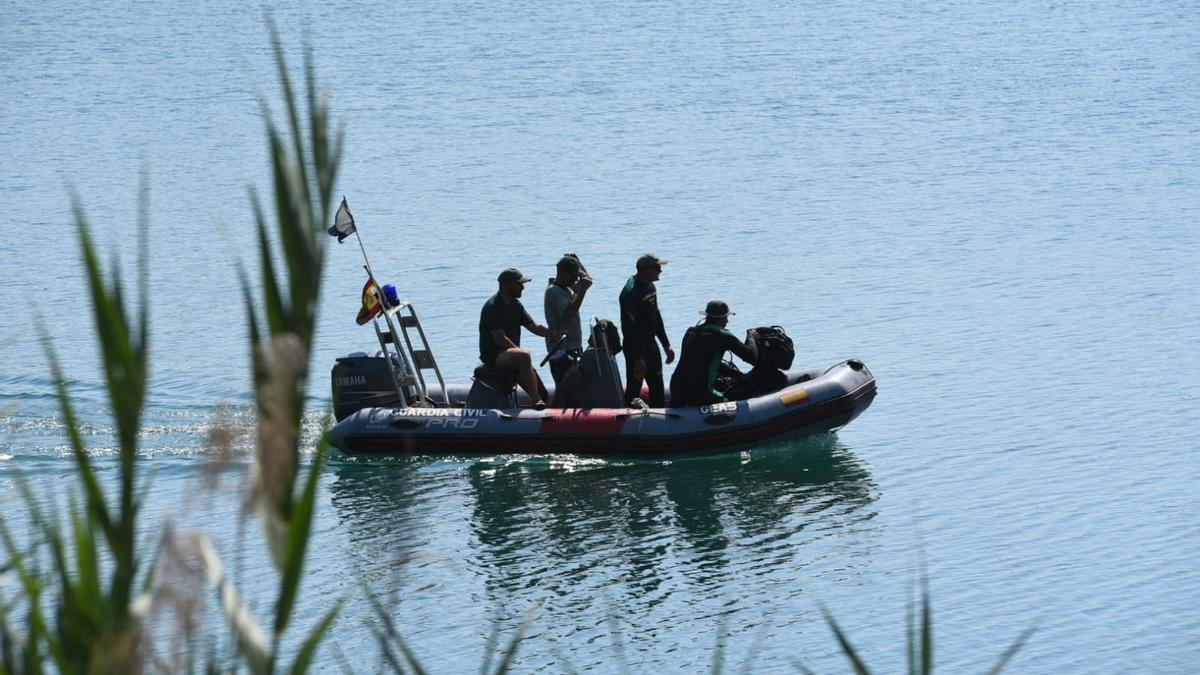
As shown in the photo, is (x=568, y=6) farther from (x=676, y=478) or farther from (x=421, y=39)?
(x=676, y=478)

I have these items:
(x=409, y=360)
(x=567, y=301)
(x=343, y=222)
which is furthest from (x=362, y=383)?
(x=567, y=301)

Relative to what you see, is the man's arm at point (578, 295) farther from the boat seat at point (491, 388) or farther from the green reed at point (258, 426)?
the green reed at point (258, 426)

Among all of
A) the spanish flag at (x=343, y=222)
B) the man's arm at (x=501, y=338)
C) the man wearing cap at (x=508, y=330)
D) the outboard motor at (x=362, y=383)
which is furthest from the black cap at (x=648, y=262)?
the outboard motor at (x=362, y=383)

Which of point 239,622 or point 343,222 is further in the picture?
point 343,222

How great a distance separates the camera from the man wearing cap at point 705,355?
11.6 metres

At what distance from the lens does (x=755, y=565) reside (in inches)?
396

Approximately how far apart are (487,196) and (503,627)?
16.4 metres

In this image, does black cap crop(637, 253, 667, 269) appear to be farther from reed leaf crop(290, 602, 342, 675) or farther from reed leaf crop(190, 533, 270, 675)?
reed leaf crop(190, 533, 270, 675)

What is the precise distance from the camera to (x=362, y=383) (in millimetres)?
12367

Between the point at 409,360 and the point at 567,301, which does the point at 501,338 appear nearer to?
the point at 567,301

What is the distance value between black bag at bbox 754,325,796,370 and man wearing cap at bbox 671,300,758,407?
10cm

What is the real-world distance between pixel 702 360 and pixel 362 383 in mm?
2700

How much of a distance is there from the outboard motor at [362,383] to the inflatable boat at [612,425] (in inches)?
10.1

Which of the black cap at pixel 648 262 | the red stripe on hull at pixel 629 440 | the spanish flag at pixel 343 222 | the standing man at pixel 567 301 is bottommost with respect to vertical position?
the red stripe on hull at pixel 629 440
